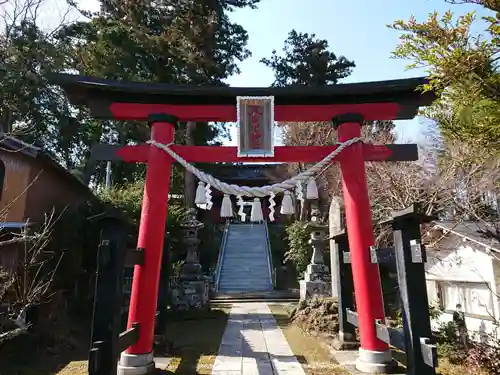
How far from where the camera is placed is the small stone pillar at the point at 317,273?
13.1 m

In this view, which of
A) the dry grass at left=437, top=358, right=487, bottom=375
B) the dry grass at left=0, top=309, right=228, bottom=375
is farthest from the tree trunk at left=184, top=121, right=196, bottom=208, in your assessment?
the dry grass at left=437, top=358, right=487, bottom=375

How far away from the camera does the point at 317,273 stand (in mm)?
13523

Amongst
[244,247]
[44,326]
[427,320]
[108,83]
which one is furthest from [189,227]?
[244,247]

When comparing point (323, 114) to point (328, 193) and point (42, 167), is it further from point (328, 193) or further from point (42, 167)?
point (328, 193)

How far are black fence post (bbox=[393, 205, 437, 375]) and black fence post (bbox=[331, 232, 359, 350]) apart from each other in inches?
112

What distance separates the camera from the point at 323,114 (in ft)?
24.0

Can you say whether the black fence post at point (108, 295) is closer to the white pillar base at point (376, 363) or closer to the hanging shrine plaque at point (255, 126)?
the hanging shrine plaque at point (255, 126)

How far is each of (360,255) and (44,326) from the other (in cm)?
775

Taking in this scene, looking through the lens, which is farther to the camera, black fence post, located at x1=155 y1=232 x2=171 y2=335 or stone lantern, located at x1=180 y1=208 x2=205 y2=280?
stone lantern, located at x1=180 y1=208 x2=205 y2=280

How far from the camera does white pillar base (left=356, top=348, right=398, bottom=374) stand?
5.85 metres

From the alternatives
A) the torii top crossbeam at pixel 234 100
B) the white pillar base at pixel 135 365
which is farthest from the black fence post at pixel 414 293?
the white pillar base at pixel 135 365

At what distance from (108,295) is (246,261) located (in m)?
19.3

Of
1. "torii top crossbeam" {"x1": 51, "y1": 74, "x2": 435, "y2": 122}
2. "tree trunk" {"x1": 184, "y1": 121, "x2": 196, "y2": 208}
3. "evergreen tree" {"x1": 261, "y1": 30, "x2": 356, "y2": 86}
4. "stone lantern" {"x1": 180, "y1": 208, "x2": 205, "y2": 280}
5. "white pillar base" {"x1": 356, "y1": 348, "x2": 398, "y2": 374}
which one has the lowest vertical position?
"white pillar base" {"x1": 356, "y1": 348, "x2": 398, "y2": 374}

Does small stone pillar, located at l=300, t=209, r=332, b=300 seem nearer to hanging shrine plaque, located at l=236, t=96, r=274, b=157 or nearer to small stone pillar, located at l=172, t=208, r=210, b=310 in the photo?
small stone pillar, located at l=172, t=208, r=210, b=310
